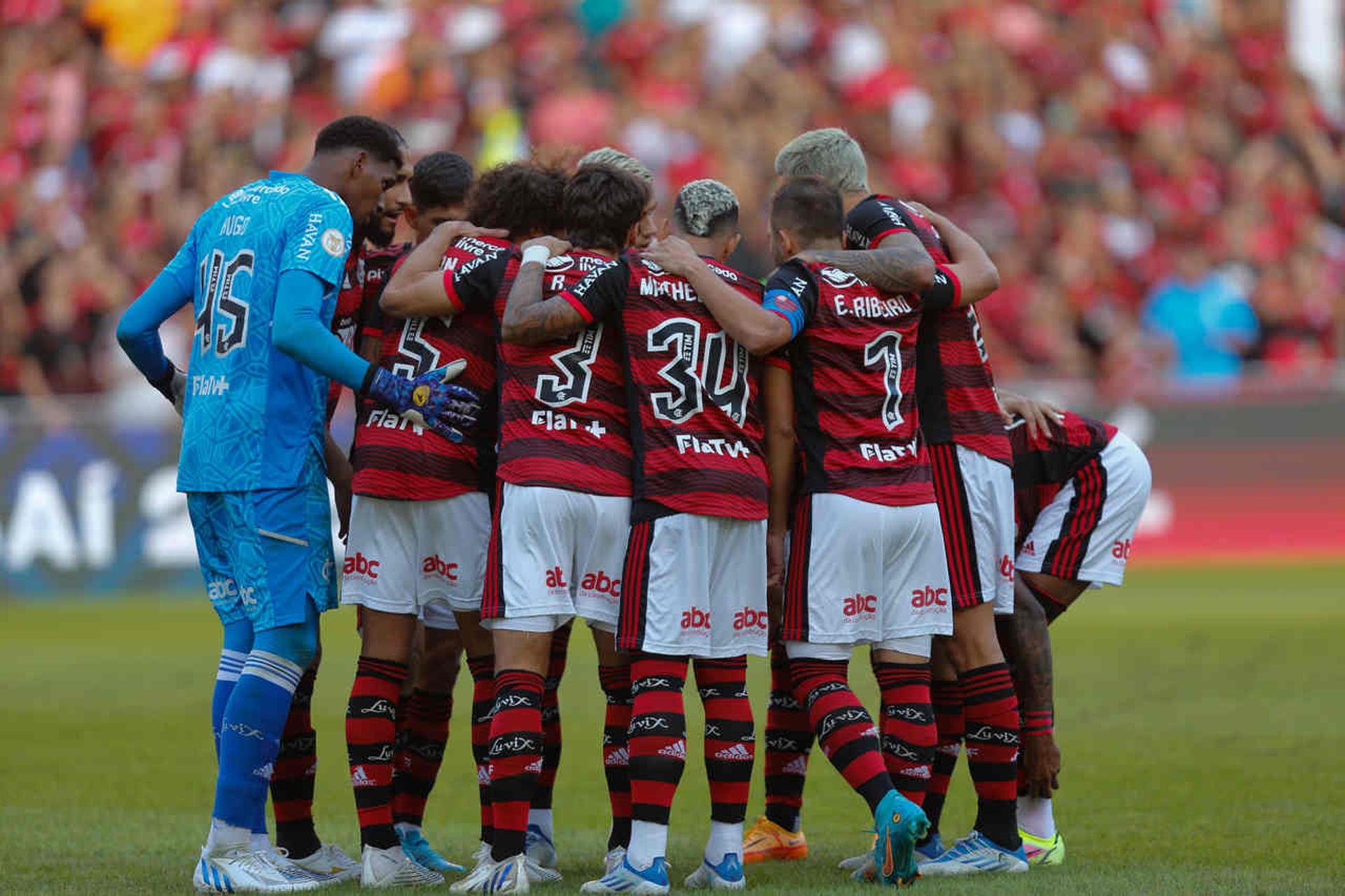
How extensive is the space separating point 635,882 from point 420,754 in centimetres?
125

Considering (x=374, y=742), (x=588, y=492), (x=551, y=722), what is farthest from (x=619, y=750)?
(x=588, y=492)

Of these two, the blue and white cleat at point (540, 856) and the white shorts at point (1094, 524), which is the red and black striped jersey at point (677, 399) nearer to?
the blue and white cleat at point (540, 856)

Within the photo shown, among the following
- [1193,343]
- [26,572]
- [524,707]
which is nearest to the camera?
[524,707]

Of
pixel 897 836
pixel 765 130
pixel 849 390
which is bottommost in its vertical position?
pixel 897 836

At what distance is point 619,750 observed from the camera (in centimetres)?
623

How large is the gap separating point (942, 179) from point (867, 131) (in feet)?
3.44

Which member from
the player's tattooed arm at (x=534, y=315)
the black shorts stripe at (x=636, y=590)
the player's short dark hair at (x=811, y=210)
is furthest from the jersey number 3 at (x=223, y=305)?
the player's short dark hair at (x=811, y=210)

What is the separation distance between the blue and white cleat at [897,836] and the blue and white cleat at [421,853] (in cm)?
154

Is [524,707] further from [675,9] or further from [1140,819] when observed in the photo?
[675,9]

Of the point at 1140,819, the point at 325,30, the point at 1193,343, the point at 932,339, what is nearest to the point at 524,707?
the point at 932,339

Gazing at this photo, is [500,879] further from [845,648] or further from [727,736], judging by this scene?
[845,648]

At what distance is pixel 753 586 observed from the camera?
604 cm

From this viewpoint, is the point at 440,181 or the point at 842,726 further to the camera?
the point at 440,181

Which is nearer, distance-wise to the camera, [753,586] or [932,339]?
[753,586]
